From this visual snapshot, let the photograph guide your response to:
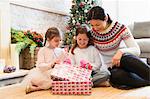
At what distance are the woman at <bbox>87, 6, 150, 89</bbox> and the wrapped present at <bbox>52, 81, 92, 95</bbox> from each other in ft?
1.21

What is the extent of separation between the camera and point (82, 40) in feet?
6.91

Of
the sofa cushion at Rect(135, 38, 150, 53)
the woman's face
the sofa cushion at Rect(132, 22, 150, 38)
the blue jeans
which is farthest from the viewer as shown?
the sofa cushion at Rect(132, 22, 150, 38)

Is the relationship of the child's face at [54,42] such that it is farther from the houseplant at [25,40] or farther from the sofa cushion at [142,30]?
the sofa cushion at [142,30]

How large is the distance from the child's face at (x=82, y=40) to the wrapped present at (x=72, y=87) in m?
0.46

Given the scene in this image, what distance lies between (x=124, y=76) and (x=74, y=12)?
215 centimetres

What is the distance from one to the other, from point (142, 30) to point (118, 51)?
2048 millimetres

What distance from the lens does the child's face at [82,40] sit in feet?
6.87

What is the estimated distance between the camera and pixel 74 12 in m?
3.95

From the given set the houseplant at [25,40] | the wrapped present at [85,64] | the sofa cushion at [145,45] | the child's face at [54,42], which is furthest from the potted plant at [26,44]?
the sofa cushion at [145,45]

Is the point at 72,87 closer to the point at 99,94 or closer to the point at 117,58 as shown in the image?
the point at 99,94

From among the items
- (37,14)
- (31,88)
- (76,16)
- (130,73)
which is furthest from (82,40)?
(76,16)

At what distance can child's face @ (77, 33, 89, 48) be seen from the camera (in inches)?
82.4

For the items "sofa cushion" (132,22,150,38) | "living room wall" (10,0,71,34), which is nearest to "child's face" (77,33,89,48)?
"living room wall" (10,0,71,34)

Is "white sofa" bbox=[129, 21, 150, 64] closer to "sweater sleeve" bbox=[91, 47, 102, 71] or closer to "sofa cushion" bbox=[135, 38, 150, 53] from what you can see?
"sofa cushion" bbox=[135, 38, 150, 53]
